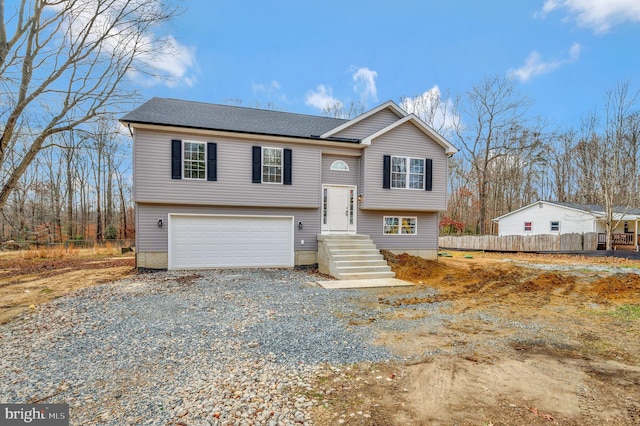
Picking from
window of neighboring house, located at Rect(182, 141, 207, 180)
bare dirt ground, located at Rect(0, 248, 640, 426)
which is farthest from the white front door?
window of neighboring house, located at Rect(182, 141, 207, 180)

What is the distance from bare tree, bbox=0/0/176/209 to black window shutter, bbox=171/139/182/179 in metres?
1.83

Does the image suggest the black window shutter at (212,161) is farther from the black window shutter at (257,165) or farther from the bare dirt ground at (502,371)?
the bare dirt ground at (502,371)

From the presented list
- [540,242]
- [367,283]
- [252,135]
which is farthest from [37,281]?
[540,242]

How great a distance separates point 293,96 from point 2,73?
53.0ft

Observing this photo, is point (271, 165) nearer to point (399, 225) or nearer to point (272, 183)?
point (272, 183)

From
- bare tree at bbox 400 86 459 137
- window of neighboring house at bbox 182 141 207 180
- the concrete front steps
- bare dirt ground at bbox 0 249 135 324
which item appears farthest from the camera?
bare tree at bbox 400 86 459 137

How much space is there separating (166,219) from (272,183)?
3.78 meters

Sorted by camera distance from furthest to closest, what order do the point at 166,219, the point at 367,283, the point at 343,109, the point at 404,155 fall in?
the point at 343,109, the point at 404,155, the point at 166,219, the point at 367,283

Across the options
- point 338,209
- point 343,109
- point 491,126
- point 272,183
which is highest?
point 343,109

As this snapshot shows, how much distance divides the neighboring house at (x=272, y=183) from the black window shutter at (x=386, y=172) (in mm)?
42

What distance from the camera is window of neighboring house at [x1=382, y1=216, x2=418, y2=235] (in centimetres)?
1238

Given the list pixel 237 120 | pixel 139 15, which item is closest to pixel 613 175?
pixel 237 120

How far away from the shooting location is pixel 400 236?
41.1 ft

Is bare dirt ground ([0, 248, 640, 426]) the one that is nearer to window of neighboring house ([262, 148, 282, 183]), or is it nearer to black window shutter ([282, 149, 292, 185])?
black window shutter ([282, 149, 292, 185])
